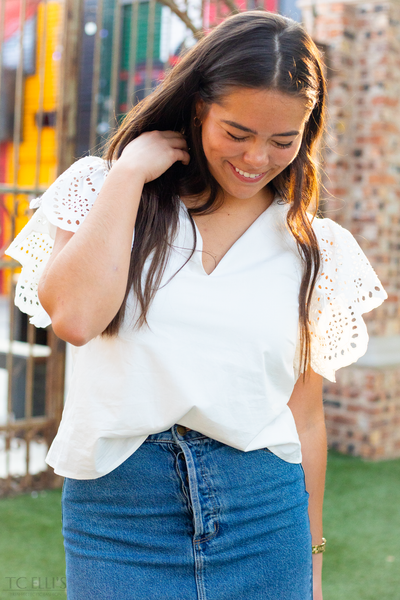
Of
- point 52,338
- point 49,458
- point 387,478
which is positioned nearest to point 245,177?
point 49,458

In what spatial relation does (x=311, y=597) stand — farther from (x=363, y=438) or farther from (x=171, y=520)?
(x=363, y=438)

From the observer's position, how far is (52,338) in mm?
3711

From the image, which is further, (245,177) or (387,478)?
(387,478)

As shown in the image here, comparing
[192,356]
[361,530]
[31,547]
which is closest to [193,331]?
[192,356]

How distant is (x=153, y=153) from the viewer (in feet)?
4.19

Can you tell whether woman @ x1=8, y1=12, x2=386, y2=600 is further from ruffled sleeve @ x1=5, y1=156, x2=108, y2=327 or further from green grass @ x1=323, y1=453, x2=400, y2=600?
green grass @ x1=323, y1=453, x2=400, y2=600

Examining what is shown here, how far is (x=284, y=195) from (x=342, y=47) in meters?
3.57

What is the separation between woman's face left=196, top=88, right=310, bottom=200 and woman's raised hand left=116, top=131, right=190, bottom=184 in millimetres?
75

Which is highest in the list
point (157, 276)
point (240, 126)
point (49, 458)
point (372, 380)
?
point (240, 126)

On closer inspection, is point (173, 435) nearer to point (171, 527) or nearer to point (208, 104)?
point (171, 527)

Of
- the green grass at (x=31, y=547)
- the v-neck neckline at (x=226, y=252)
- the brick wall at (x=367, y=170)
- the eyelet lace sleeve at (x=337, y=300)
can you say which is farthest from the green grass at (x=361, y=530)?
the v-neck neckline at (x=226, y=252)

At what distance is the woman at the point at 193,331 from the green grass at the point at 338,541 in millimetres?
1709

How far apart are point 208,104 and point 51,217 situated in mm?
369

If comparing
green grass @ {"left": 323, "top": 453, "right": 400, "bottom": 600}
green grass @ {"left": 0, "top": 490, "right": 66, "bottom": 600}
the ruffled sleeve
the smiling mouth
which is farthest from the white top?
green grass @ {"left": 323, "top": 453, "right": 400, "bottom": 600}
